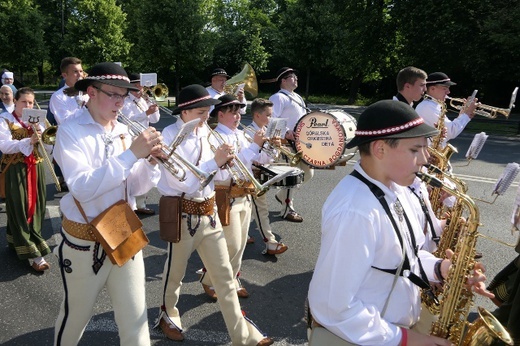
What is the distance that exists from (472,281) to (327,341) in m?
0.92

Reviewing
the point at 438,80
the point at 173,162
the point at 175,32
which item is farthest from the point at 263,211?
the point at 175,32

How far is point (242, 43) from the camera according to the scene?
30.5 m

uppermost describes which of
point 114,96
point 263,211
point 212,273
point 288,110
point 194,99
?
point 114,96

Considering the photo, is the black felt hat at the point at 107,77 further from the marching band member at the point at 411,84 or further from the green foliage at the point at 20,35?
the green foliage at the point at 20,35

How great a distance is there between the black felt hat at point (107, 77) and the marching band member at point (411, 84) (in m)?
3.65

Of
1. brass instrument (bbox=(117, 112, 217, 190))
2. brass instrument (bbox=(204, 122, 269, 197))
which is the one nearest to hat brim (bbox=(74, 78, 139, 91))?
brass instrument (bbox=(117, 112, 217, 190))

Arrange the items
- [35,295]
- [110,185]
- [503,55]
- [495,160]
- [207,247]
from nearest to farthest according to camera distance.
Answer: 1. [110,185]
2. [207,247]
3. [35,295]
4. [495,160]
5. [503,55]

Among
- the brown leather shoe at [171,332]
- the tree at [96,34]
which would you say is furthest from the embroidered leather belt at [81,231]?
the tree at [96,34]

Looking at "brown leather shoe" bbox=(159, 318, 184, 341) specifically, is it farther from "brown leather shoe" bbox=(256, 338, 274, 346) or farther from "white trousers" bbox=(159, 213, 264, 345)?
"brown leather shoe" bbox=(256, 338, 274, 346)

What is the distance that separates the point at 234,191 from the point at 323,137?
188 centimetres

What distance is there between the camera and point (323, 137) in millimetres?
6188

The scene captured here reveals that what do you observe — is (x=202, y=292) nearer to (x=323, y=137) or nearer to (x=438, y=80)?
(x=323, y=137)

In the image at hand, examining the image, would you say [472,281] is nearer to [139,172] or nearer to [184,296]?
[139,172]

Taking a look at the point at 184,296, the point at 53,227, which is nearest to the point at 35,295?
the point at 184,296
